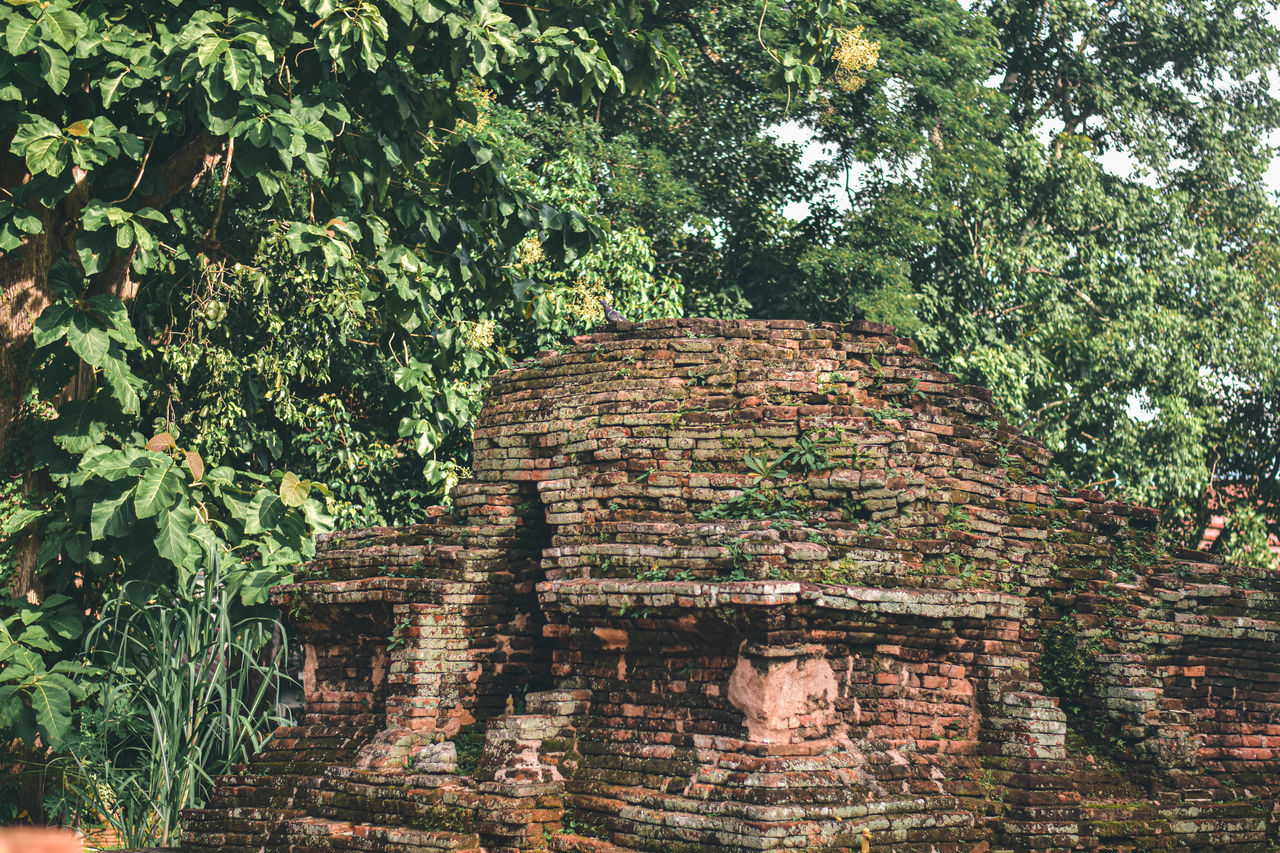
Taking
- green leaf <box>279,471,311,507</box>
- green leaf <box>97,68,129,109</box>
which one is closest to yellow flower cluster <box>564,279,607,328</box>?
green leaf <box>279,471,311,507</box>

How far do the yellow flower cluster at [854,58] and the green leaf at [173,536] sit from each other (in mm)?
8353

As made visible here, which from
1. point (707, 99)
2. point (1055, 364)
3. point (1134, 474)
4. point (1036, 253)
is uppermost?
point (707, 99)

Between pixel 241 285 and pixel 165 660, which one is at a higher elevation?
pixel 241 285

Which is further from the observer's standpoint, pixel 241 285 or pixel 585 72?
pixel 241 285

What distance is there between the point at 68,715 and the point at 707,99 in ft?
38.1

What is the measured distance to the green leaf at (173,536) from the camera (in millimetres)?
7469

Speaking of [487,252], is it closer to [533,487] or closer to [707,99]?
[533,487]

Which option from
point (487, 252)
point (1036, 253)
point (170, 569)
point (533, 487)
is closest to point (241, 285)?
point (487, 252)

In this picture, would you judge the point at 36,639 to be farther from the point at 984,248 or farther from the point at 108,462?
the point at 984,248

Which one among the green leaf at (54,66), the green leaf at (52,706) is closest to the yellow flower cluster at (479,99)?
the green leaf at (54,66)

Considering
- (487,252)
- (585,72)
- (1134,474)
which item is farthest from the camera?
(1134,474)

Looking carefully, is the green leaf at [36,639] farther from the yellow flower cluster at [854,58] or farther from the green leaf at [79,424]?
the yellow flower cluster at [854,58]

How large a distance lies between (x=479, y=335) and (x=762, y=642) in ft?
19.3

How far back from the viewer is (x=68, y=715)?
762 cm
